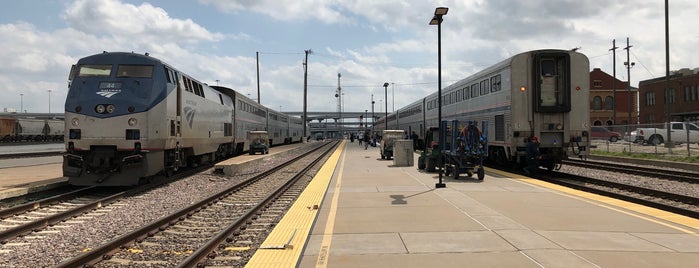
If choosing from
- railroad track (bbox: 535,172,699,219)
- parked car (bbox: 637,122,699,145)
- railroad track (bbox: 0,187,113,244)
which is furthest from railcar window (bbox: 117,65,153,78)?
parked car (bbox: 637,122,699,145)

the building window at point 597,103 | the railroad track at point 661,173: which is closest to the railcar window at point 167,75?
the railroad track at point 661,173

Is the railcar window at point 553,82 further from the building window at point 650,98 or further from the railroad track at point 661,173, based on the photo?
the building window at point 650,98

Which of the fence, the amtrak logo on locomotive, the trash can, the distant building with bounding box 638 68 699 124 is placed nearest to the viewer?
the amtrak logo on locomotive

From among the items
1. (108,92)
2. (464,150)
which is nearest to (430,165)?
(464,150)

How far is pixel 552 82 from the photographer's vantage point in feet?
55.3

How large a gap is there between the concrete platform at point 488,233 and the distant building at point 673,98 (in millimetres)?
47433

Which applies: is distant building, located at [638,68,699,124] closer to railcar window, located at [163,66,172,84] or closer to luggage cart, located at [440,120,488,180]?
luggage cart, located at [440,120,488,180]

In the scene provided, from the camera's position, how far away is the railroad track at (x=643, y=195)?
9.53m

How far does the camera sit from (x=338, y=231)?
710 cm

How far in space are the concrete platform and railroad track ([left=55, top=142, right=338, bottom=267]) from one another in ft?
2.04

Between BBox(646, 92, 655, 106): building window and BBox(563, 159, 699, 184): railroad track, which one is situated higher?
BBox(646, 92, 655, 106): building window

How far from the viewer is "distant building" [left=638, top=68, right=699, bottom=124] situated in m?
53.7

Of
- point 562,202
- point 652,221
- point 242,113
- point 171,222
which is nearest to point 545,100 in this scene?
point 562,202

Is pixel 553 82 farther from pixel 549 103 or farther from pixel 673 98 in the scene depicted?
pixel 673 98
